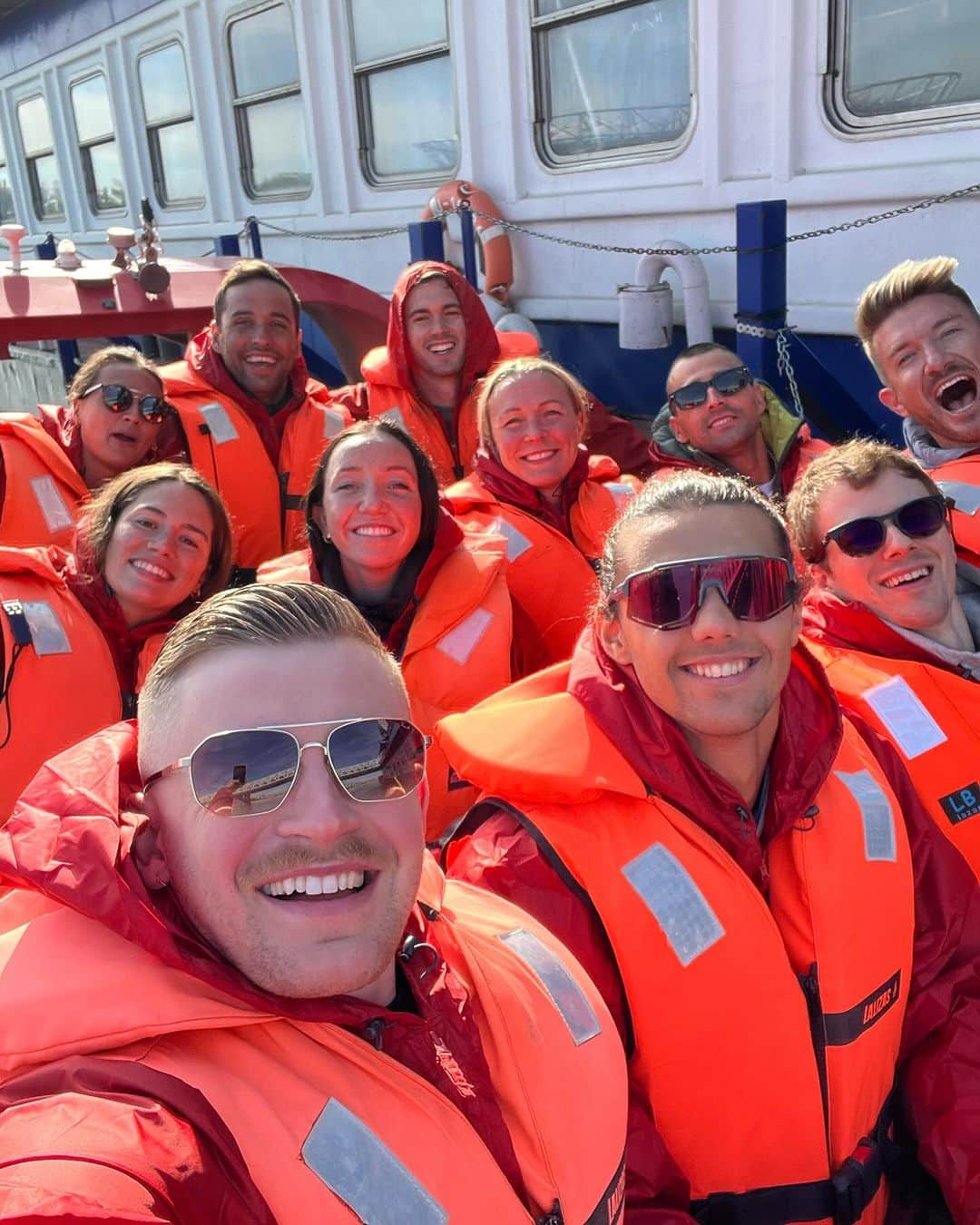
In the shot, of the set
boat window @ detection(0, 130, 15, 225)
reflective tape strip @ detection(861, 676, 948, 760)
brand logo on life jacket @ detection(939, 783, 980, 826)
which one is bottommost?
brand logo on life jacket @ detection(939, 783, 980, 826)

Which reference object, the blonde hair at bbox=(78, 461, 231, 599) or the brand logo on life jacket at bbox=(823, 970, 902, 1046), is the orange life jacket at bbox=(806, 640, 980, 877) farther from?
the blonde hair at bbox=(78, 461, 231, 599)

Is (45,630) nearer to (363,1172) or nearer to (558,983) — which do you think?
(558,983)

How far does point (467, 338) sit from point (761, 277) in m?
1.14

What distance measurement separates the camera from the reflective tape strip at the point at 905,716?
1728 millimetres

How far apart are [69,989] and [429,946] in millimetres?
360

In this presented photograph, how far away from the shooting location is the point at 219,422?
12.0ft

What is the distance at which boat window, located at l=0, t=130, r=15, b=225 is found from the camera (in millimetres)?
12023

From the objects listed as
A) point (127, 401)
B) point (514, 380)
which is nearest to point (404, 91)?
point (127, 401)

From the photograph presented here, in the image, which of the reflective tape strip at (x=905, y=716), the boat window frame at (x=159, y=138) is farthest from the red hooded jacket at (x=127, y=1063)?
the boat window frame at (x=159, y=138)

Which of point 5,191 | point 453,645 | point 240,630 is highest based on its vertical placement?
point 5,191

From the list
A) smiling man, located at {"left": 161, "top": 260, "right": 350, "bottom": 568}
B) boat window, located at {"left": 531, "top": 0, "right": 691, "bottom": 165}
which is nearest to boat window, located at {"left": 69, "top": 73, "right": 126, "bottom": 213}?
boat window, located at {"left": 531, "top": 0, "right": 691, "bottom": 165}

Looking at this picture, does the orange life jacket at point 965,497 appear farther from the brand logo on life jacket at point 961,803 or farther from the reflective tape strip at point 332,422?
the reflective tape strip at point 332,422

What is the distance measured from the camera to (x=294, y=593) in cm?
108

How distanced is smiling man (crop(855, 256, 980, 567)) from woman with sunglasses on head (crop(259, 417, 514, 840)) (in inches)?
45.9
